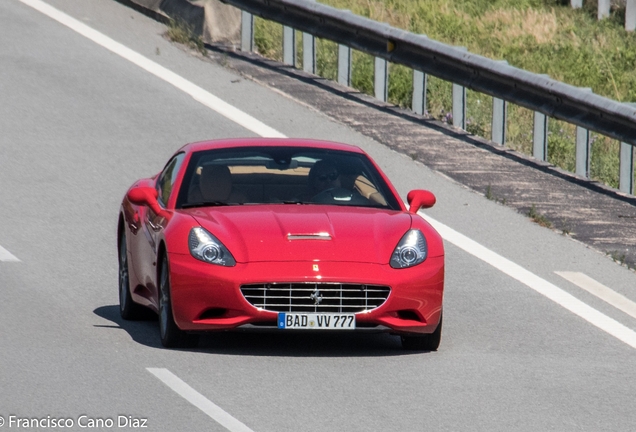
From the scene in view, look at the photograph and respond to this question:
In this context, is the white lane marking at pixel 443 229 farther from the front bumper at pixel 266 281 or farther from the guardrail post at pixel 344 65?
the guardrail post at pixel 344 65

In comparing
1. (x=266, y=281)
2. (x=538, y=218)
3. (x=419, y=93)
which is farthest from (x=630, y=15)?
(x=266, y=281)

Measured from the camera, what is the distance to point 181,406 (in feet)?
25.9

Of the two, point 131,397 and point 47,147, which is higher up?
point 131,397

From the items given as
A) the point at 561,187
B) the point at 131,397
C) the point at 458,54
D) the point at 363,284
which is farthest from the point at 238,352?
the point at 458,54

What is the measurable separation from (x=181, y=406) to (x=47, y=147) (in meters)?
8.52

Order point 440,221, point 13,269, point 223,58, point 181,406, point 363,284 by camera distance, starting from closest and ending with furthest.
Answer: point 181,406
point 363,284
point 13,269
point 440,221
point 223,58

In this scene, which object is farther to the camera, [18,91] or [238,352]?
[18,91]

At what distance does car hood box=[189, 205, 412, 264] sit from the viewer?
941cm

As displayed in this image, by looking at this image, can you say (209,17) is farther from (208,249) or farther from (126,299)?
(208,249)

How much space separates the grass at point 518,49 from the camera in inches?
746

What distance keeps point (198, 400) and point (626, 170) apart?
8246 mm

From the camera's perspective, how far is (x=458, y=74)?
17.3 meters

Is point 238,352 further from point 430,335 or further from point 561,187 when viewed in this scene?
point 561,187

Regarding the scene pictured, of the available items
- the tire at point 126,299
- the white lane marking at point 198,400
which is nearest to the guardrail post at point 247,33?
the tire at point 126,299
